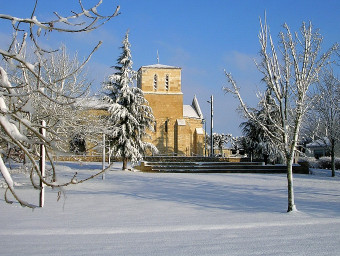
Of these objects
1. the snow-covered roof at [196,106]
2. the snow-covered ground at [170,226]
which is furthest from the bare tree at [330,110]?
the snow-covered roof at [196,106]

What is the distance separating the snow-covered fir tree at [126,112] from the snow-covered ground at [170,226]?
13.9m

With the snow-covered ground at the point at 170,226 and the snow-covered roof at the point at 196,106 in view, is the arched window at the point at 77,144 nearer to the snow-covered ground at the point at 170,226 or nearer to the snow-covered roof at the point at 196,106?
the snow-covered ground at the point at 170,226

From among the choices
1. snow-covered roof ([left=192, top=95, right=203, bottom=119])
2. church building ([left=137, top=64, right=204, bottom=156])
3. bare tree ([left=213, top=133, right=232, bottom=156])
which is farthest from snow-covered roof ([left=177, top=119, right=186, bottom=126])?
Answer: bare tree ([left=213, top=133, right=232, bottom=156])

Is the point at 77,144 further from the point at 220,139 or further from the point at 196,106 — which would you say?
the point at 220,139

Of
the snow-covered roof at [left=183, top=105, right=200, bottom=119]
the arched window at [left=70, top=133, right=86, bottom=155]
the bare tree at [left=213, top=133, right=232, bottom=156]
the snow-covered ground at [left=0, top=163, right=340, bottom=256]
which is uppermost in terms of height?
the snow-covered roof at [left=183, top=105, right=200, bottom=119]

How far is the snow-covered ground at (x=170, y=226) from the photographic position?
587cm

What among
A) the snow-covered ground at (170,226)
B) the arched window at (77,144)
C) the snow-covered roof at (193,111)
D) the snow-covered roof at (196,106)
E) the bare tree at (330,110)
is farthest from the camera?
the snow-covered roof at (196,106)

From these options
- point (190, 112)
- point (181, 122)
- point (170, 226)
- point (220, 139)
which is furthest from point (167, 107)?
point (170, 226)

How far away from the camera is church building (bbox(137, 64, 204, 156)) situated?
48125mm

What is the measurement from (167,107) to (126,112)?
74.0 feet

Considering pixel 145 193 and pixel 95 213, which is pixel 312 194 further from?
pixel 95 213

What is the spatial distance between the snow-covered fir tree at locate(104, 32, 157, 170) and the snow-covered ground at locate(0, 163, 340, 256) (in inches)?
548

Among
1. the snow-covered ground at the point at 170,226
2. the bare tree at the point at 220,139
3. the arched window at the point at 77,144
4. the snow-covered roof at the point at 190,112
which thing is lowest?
the snow-covered ground at the point at 170,226

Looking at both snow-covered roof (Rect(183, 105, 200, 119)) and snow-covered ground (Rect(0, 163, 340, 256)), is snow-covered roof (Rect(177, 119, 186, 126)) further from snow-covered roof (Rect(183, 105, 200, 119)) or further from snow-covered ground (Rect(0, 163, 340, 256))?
snow-covered ground (Rect(0, 163, 340, 256))
